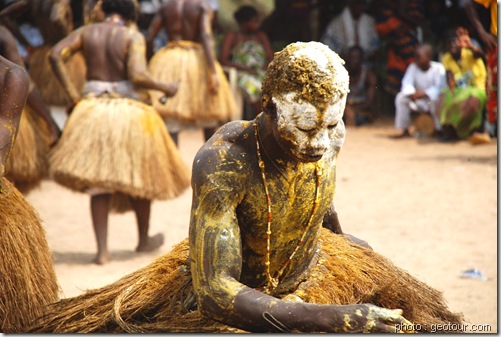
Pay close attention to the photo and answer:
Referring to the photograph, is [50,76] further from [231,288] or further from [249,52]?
[231,288]

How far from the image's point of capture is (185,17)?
7922 millimetres

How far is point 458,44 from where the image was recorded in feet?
34.4

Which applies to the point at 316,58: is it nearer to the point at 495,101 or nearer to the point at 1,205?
the point at 1,205

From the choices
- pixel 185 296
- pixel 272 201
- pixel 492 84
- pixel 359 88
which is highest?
pixel 272 201

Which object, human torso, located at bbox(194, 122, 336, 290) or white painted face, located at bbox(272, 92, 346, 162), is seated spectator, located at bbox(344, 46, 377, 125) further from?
white painted face, located at bbox(272, 92, 346, 162)

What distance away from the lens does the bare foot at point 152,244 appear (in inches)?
234

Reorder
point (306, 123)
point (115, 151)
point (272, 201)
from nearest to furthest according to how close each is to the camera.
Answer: point (306, 123) < point (272, 201) < point (115, 151)

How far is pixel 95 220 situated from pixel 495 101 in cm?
545

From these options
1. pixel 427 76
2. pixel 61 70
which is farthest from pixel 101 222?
pixel 427 76

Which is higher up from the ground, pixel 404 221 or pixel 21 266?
pixel 21 266

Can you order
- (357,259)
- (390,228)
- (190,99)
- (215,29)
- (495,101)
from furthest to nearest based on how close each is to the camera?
(215,29)
(495,101)
(190,99)
(390,228)
(357,259)

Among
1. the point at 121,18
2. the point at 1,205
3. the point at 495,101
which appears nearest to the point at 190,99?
the point at 121,18

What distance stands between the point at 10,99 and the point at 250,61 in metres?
8.29

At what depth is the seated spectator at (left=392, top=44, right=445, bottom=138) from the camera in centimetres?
1107
